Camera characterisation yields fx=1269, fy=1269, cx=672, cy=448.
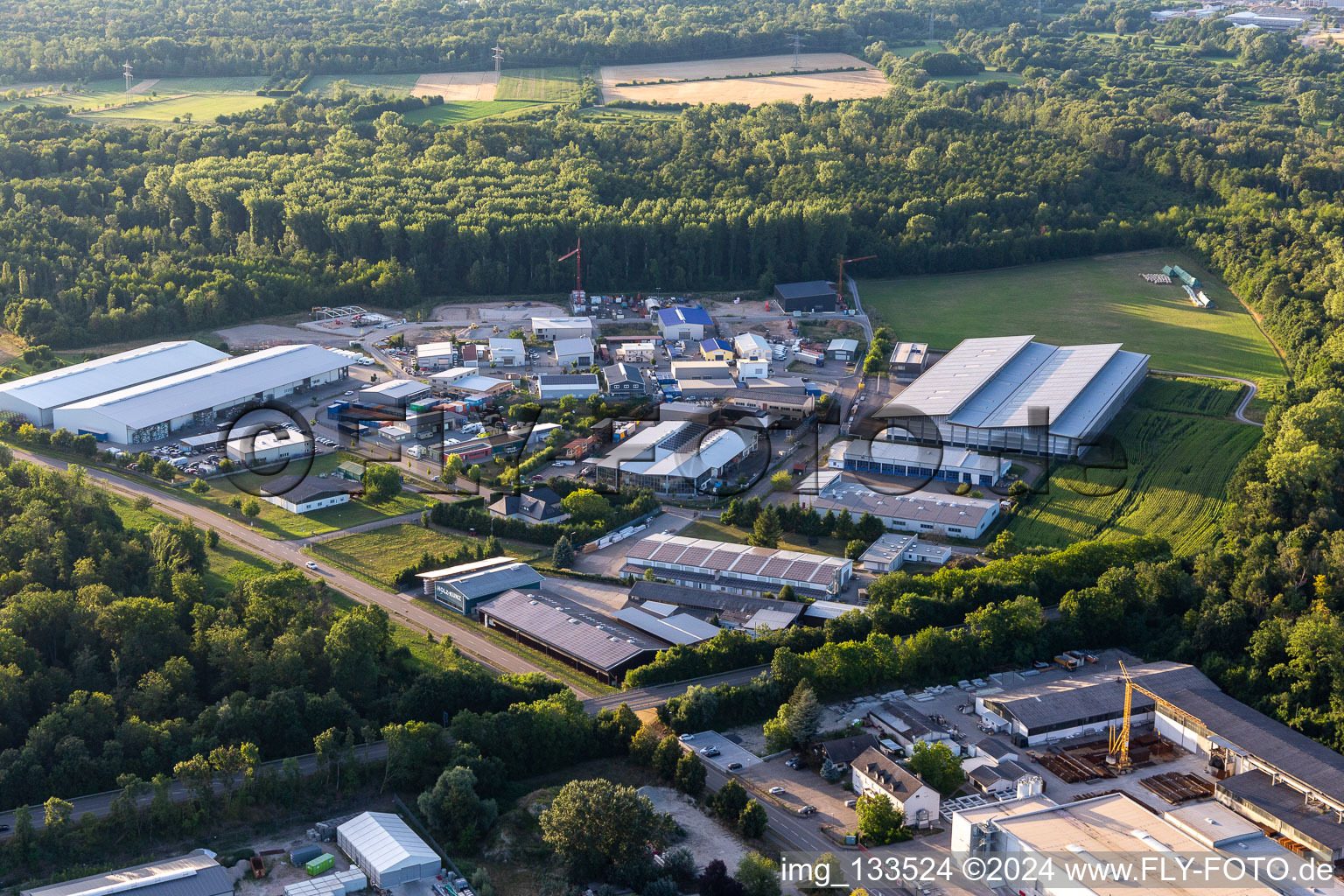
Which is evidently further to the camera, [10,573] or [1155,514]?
[1155,514]

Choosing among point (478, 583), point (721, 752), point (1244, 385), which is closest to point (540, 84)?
point (1244, 385)

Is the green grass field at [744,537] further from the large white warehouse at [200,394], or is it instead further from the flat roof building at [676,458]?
the large white warehouse at [200,394]

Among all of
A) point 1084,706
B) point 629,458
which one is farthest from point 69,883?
point 629,458

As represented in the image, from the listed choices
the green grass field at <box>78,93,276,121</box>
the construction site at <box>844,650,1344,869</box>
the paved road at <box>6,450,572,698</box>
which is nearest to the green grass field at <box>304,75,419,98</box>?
the green grass field at <box>78,93,276,121</box>

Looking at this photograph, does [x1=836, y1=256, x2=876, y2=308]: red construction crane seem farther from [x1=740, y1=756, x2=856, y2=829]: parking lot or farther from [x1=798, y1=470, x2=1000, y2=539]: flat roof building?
[x1=740, y1=756, x2=856, y2=829]: parking lot

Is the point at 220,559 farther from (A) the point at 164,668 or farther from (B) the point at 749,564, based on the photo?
(B) the point at 749,564

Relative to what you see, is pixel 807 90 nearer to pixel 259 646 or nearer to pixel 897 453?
pixel 897 453
